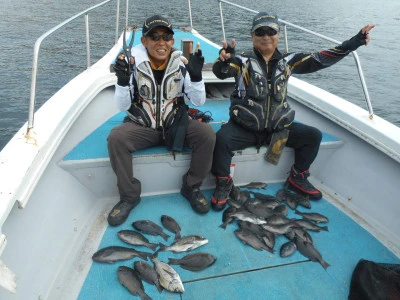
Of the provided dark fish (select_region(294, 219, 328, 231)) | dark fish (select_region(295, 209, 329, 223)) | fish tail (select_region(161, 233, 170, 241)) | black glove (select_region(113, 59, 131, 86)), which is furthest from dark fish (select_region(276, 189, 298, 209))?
black glove (select_region(113, 59, 131, 86))

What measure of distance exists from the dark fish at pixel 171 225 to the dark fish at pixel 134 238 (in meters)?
0.25

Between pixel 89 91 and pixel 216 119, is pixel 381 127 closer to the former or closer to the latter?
pixel 216 119

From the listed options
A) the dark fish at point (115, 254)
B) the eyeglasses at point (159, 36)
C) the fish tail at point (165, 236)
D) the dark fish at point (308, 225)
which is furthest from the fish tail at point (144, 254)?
the eyeglasses at point (159, 36)

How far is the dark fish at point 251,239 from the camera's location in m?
2.93

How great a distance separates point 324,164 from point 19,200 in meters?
3.41

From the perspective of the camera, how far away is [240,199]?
3.51 meters

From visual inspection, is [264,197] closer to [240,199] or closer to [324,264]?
[240,199]

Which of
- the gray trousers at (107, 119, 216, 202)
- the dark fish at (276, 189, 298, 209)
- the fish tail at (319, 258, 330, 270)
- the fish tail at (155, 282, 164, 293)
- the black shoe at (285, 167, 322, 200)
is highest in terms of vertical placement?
the gray trousers at (107, 119, 216, 202)

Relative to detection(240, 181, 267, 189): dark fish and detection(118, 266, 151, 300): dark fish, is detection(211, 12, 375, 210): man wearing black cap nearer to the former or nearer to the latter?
detection(240, 181, 267, 189): dark fish

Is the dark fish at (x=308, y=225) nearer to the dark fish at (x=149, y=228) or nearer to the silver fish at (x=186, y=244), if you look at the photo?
the silver fish at (x=186, y=244)

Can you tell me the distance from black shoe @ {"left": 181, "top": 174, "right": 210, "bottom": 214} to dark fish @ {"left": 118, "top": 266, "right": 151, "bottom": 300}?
98 centimetres

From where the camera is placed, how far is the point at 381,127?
324 cm

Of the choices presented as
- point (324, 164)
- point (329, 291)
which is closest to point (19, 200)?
point (329, 291)

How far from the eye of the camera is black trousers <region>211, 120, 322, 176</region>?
3307mm
